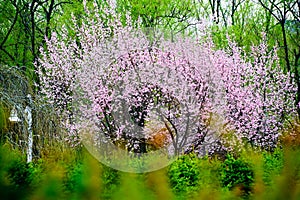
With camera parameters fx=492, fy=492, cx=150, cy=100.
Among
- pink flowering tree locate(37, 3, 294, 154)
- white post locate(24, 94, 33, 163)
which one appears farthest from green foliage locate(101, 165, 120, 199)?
pink flowering tree locate(37, 3, 294, 154)

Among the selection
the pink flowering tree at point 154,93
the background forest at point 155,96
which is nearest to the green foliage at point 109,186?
the background forest at point 155,96

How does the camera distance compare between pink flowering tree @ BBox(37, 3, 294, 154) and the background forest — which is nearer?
the background forest

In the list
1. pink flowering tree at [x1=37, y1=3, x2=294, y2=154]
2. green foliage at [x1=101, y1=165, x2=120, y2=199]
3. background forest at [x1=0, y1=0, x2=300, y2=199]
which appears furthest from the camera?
pink flowering tree at [x1=37, y1=3, x2=294, y2=154]

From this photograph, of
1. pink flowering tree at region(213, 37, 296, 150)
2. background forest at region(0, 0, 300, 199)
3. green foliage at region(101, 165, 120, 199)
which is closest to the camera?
green foliage at region(101, 165, 120, 199)

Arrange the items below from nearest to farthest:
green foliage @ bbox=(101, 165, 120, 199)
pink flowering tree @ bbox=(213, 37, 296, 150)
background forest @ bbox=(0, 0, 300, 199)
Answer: green foliage @ bbox=(101, 165, 120, 199) → background forest @ bbox=(0, 0, 300, 199) → pink flowering tree @ bbox=(213, 37, 296, 150)

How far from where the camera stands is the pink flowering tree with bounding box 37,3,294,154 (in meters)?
9.77

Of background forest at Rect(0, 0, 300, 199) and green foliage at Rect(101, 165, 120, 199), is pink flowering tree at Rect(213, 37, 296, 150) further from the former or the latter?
green foliage at Rect(101, 165, 120, 199)

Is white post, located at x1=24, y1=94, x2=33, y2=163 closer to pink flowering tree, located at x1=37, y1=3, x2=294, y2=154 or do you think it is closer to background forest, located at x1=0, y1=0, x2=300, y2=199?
background forest, located at x1=0, y1=0, x2=300, y2=199

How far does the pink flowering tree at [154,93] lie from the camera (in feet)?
32.1

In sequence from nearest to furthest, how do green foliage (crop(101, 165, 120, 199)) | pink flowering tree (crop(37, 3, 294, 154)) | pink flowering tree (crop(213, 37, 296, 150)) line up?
green foliage (crop(101, 165, 120, 199))
pink flowering tree (crop(37, 3, 294, 154))
pink flowering tree (crop(213, 37, 296, 150))

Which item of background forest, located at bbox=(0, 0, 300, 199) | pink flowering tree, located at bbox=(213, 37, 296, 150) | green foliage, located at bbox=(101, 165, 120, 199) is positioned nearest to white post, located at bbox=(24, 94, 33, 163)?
background forest, located at bbox=(0, 0, 300, 199)

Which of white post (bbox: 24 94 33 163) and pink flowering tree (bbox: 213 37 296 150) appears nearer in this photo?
white post (bbox: 24 94 33 163)

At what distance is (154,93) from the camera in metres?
9.78

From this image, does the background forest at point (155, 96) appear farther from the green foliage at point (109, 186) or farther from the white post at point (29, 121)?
the green foliage at point (109, 186)
